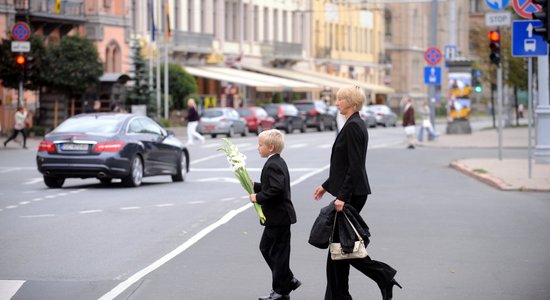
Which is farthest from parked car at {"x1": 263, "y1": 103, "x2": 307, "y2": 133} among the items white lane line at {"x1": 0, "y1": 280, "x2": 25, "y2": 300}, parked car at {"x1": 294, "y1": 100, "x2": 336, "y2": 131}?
white lane line at {"x1": 0, "y1": 280, "x2": 25, "y2": 300}

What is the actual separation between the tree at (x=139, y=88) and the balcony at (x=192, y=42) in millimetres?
8725

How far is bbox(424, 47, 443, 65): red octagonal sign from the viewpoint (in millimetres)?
45188

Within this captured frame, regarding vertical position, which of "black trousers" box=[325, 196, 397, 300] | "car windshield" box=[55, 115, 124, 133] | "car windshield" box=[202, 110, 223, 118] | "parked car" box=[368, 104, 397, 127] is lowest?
"parked car" box=[368, 104, 397, 127]

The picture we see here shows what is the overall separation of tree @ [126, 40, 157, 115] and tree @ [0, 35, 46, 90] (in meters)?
5.97

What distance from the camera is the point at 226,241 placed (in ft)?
45.0

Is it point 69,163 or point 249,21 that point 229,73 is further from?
point 69,163

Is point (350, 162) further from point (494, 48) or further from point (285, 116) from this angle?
point (285, 116)

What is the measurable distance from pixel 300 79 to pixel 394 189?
5931cm

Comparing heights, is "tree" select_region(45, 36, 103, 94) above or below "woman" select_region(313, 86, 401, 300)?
above

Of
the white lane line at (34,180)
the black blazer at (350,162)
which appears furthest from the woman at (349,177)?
the white lane line at (34,180)

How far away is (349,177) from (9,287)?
10.6 ft

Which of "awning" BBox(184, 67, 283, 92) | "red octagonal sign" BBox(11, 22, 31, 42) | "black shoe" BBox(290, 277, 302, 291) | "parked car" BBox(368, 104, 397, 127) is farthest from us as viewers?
"parked car" BBox(368, 104, 397, 127)

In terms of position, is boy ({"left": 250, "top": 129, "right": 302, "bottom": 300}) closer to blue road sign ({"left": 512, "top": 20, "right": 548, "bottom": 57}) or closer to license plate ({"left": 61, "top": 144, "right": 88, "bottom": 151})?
license plate ({"left": 61, "top": 144, "right": 88, "bottom": 151})

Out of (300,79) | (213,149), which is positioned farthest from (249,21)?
(213,149)
